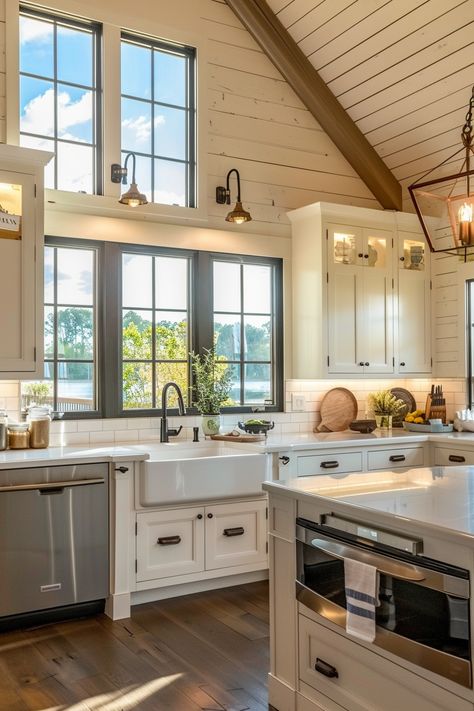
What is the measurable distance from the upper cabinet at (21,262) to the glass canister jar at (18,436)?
0.31 metres

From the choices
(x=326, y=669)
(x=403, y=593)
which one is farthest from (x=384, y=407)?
(x=403, y=593)

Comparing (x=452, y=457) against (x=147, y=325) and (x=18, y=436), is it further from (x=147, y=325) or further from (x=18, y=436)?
(x=18, y=436)

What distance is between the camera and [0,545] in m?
3.51

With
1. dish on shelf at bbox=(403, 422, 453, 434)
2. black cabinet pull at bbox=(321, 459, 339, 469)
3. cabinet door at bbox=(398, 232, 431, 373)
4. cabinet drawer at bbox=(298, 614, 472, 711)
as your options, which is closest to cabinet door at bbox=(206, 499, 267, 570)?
black cabinet pull at bbox=(321, 459, 339, 469)

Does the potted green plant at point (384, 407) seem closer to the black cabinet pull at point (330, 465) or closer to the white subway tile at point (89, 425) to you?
the black cabinet pull at point (330, 465)

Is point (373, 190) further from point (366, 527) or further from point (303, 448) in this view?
point (366, 527)

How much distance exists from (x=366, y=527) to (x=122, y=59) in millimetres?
3837

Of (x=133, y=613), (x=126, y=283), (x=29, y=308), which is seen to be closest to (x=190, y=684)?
(x=133, y=613)

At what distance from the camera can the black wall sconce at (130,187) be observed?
14.1 ft

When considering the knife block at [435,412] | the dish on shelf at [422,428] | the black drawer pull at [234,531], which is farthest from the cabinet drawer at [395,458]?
the black drawer pull at [234,531]

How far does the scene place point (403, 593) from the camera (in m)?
2.11

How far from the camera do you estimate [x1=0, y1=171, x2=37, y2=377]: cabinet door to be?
395 cm

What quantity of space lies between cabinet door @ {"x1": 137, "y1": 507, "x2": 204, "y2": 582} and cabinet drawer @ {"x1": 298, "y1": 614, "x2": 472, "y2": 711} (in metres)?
1.54

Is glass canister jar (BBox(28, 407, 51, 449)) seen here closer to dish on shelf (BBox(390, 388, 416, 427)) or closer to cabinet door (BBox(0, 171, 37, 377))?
cabinet door (BBox(0, 171, 37, 377))
